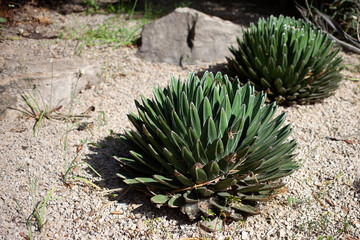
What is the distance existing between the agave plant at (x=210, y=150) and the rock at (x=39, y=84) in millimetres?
1529

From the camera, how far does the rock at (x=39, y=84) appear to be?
366 cm

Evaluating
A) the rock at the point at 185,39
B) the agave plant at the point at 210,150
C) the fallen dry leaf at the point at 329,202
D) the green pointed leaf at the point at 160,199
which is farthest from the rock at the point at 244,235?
the rock at the point at 185,39

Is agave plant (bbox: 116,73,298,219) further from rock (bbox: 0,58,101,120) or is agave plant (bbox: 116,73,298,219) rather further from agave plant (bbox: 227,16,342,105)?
rock (bbox: 0,58,101,120)

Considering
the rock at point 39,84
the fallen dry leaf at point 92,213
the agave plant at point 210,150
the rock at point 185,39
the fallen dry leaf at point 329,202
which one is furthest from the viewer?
the rock at point 185,39

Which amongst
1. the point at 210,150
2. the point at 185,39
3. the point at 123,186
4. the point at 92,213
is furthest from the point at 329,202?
the point at 185,39

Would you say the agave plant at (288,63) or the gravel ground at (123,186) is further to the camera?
the agave plant at (288,63)

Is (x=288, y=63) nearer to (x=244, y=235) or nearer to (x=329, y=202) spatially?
(x=329, y=202)

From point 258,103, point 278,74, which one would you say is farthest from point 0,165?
point 278,74

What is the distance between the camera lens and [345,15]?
5301 millimetres

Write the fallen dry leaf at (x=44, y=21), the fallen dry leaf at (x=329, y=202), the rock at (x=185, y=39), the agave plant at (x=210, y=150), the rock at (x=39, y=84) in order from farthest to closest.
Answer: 1. the fallen dry leaf at (x=44, y=21)
2. the rock at (x=185, y=39)
3. the rock at (x=39, y=84)
4. the fallen dry leaf at (x=329, y=202)
5. the agave plant at (x=210, y=150)

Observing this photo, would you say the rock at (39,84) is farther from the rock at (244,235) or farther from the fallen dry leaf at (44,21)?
the rock at (244,235)

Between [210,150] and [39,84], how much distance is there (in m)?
2.31

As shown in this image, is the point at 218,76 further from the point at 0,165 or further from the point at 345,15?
the point at 345,15

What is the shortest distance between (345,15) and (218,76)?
138 inches
